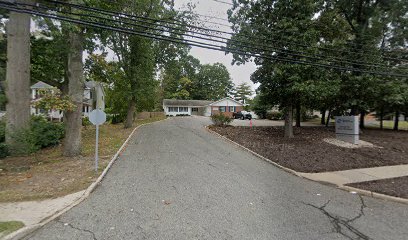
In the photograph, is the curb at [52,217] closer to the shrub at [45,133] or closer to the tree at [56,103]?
the tree at [56,103]

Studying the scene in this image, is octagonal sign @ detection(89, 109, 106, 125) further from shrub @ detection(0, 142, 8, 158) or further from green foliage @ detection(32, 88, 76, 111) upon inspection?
shrub @ detection(0, 142, 8, 158)

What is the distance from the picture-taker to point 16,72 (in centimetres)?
1070

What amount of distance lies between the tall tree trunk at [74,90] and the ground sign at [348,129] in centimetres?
1527

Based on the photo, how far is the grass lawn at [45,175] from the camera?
6.37 meters

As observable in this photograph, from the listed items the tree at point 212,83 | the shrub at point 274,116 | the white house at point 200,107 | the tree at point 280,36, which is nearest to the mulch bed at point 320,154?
the tree at point 280,36

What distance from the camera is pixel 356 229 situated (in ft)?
15.9

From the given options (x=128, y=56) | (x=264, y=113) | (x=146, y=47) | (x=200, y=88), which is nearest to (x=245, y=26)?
(x=146, y=47)

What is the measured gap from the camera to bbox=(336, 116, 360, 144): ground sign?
1507 centimetres

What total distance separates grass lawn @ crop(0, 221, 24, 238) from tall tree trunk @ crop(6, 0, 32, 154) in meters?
7.40

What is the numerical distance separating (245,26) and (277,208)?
12.6m

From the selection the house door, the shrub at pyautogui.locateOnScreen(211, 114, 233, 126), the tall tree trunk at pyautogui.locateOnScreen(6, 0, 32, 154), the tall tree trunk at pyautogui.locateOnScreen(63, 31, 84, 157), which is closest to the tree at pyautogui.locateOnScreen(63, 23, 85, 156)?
the tall tree trunk at pyautogui.locateOnScreen(63, 31, 84, 157)

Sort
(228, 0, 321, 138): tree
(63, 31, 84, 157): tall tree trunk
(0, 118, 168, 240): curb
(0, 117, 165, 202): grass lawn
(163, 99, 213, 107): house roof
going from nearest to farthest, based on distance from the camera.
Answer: (0, 118, 168, 240): curb, (0, 117, 165, 202): grass lawn, (63, 31, 84, 157): tall tree trunk, (228, 0, 321, 138): tree, (163, 99, 213, 107): house roof

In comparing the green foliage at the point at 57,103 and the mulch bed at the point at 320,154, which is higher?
the green foliage at the point at 57,103

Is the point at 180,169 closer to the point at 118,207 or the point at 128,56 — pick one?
the point at 118,207
